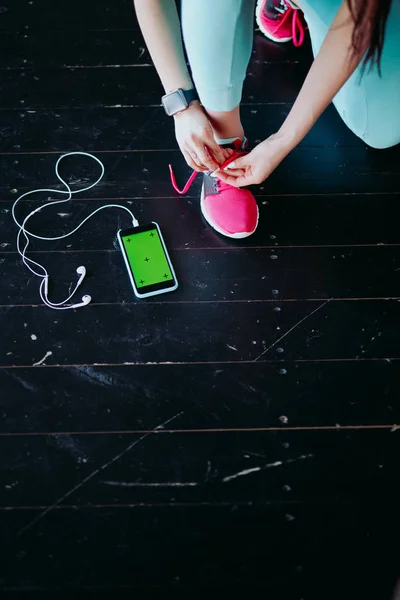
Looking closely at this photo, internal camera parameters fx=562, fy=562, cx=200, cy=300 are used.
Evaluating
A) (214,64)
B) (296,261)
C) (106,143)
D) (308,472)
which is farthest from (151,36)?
(308,472)

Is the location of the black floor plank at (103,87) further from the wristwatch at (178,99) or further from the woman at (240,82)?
the wristwatch at (178,99)

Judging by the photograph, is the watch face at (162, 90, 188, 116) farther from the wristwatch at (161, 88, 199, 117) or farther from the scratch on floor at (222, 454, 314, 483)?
the scratch on floor at (222, 454, 314, 483)

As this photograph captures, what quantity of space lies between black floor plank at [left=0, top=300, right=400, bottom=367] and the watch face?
383 mm

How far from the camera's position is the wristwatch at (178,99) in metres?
1.03

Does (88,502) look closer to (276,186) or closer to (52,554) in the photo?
(52,554)

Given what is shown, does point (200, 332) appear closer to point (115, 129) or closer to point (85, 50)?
point (115, 129)

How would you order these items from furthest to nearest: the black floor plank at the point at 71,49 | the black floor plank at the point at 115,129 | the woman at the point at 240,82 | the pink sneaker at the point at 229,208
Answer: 1. the black floor plank at the point at 71,49
2. the black floor plank at the point at 115,129
3. the pink sneaker at the point at 229,208
4. the woman at the point at 240,82

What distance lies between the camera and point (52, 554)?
0.94 metres

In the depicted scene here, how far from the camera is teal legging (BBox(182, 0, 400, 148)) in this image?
98 cm

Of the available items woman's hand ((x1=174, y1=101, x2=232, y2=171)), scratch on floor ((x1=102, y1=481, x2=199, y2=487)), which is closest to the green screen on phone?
woman's hand ((x1=174, y1=101, x2=232, y2=171))

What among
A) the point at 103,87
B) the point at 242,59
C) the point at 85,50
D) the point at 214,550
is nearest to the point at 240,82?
the point at 242,59

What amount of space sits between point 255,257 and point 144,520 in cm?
58

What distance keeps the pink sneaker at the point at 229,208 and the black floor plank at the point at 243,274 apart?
49 millimetres

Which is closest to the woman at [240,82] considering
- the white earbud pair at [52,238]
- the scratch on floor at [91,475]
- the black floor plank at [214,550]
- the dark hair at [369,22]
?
the dark hair at [369,22]
